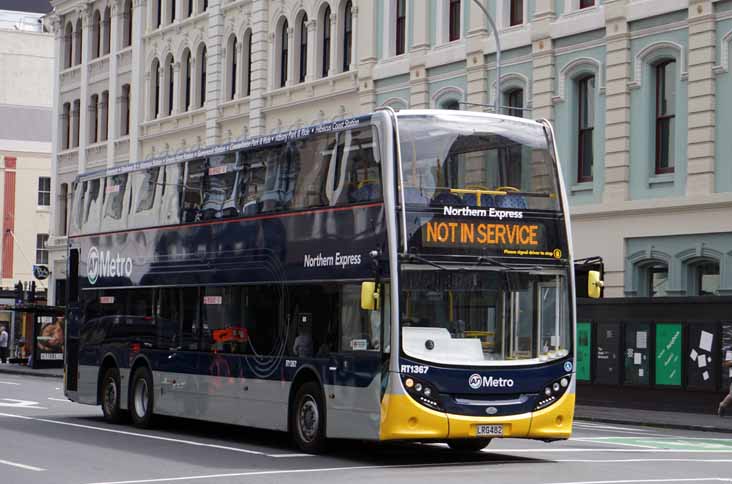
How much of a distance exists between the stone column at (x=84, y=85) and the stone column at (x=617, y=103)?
31.9 metres

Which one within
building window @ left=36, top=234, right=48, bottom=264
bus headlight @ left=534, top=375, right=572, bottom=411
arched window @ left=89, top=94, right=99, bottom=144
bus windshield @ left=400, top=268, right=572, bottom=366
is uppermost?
arched window @ left=89, top=94, right=99, bottom=144

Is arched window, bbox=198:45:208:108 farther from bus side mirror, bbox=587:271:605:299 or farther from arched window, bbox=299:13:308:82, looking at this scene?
bus side mirror, bbox=587:271:605:299

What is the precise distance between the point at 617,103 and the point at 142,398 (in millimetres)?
16172

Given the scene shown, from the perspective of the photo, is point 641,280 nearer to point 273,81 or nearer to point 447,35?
point 447,35

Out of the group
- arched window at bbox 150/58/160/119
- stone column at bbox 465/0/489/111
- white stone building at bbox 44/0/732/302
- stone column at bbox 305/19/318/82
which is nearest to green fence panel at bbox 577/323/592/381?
white stone building at bbox 44/0/732/302

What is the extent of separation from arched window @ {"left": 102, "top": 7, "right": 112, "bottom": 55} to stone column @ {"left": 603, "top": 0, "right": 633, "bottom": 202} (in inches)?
1222

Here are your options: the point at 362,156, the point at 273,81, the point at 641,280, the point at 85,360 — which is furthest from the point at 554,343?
the point at 273,81

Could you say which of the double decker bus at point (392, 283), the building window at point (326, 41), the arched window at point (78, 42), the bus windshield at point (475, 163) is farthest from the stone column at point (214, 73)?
the bus windshield at point (475, 163)

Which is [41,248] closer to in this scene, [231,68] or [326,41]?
[231,68]

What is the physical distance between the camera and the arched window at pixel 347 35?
4709 centimetres

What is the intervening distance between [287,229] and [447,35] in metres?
23.3

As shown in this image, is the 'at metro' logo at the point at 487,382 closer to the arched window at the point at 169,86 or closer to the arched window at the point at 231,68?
the arched window at the point at 231,68

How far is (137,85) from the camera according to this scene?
195ft

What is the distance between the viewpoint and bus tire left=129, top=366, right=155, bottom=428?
2420 cm
